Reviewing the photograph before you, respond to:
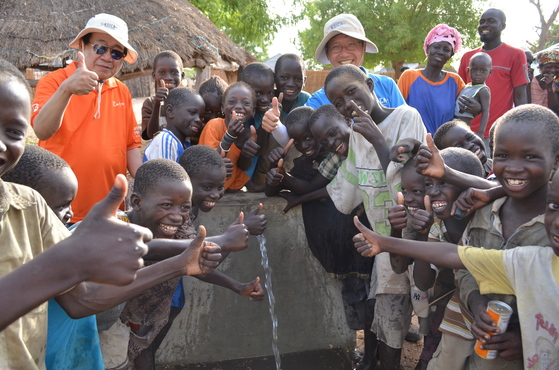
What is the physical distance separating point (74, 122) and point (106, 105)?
0.25m

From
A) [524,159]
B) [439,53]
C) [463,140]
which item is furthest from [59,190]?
[439,53]

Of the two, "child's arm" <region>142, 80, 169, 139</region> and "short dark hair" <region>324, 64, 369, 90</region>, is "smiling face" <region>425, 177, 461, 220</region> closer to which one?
"short dark hair" <region>324, 64, 369, 90</region>

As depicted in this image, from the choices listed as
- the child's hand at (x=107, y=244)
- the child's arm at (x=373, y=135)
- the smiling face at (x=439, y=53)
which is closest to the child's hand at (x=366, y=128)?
the child's arm at (x=373, y=135)

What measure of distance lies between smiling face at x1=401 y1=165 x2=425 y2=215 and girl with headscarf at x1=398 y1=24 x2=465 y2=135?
1.72 meters

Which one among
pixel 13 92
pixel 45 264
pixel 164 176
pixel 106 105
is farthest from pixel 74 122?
pixel 45 264

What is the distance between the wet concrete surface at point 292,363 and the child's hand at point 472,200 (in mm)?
1783

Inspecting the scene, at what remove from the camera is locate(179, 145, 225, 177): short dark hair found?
285 centimetres

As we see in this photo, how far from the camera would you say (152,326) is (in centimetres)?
269

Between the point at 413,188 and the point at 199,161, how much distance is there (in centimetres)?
128

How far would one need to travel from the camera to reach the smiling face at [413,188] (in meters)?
2.57

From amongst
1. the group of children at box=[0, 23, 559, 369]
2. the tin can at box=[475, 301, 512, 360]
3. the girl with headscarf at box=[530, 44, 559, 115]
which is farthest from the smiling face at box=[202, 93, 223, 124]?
the girl with headscarf at box=[530, 44, 559, 115]

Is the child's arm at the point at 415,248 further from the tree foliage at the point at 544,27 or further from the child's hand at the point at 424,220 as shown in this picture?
the tree foliage at the point at 544,27

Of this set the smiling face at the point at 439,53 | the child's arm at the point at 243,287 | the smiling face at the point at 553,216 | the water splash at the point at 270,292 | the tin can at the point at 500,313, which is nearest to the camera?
the smiling face at the point at 553,216

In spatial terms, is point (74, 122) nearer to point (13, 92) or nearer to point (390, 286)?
point (13, 92)
